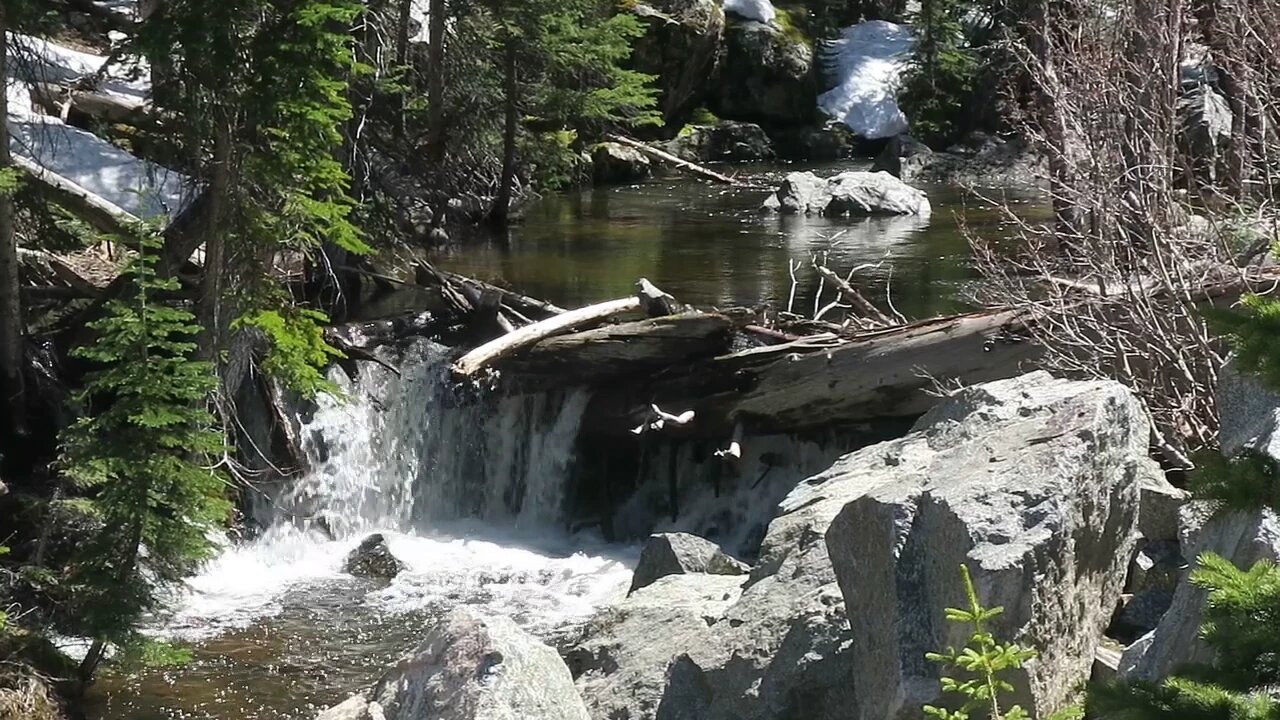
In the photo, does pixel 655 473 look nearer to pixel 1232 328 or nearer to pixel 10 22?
pixel 10 22

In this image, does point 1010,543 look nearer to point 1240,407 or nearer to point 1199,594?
point 1199,594

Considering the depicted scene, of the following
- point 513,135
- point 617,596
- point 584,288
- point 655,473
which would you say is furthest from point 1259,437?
point 513,135

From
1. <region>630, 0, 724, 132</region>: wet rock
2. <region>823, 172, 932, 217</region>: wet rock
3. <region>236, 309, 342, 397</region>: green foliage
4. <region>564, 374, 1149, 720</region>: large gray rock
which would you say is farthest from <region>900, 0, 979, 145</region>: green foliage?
<region>564, 374, 1149, 720</region>: large gray rock

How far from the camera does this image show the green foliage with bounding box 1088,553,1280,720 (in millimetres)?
3039

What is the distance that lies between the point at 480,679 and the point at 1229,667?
3144 mm

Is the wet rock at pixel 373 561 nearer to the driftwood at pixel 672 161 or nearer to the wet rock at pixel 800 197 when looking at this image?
the wet rock at pixel 800 197

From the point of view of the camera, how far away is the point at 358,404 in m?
13.2

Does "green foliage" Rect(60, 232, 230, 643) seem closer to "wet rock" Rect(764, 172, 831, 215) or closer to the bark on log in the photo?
the bark on log

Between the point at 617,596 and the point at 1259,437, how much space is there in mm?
6797

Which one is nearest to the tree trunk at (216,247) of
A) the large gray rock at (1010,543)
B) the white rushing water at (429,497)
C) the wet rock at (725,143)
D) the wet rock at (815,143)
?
the white rushing water at (429,497)

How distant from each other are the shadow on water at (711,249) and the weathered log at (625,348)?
3.07m

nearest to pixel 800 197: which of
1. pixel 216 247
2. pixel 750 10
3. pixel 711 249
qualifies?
pixel 711 249

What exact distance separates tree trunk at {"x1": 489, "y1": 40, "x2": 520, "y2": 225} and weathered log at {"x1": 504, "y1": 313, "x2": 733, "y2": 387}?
351 inches

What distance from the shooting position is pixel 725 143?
3294cm
